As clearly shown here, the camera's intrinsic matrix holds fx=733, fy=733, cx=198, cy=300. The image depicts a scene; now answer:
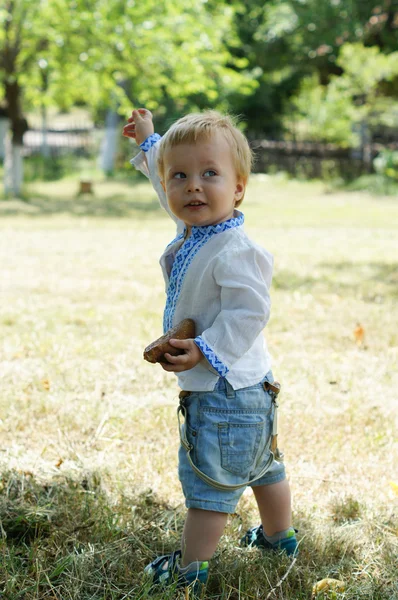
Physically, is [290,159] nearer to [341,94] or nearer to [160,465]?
[341,94]

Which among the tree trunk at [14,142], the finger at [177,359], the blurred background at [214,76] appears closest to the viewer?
the finger at [177,359]

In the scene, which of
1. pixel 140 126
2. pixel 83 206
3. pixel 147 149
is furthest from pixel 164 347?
pixel 83 206

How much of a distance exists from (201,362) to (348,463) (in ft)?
3.73

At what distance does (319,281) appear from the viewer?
20.7 ft

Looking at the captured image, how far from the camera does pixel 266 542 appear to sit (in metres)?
2.28

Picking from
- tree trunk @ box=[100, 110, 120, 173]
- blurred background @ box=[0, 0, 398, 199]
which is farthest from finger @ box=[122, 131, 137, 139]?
tree trunk @ box=[100, 110, 120, 173]

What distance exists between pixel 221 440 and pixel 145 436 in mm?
1078

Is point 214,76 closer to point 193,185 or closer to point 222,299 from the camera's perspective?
point 193,185

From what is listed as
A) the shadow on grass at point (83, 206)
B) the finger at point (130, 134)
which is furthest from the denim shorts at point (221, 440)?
the shadow on grass at point (83, 206)

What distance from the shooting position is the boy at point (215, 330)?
6.48ft

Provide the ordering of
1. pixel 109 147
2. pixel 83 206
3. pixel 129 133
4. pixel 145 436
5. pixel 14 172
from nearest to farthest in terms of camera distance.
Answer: pixel 129 133
pixel 145 436
pixel 83 206
pixel 14 172
pixel 109 147

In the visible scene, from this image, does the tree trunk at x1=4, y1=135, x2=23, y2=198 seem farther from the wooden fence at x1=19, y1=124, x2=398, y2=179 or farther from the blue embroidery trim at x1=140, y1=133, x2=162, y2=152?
the blue embroidery trim at x1=140, y1=133, x2=162, y2=152

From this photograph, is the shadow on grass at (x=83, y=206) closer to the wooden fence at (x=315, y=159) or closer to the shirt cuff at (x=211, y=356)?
the wooden fence at (x=315, y=159)

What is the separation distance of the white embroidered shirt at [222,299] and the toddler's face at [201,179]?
0.07 m
